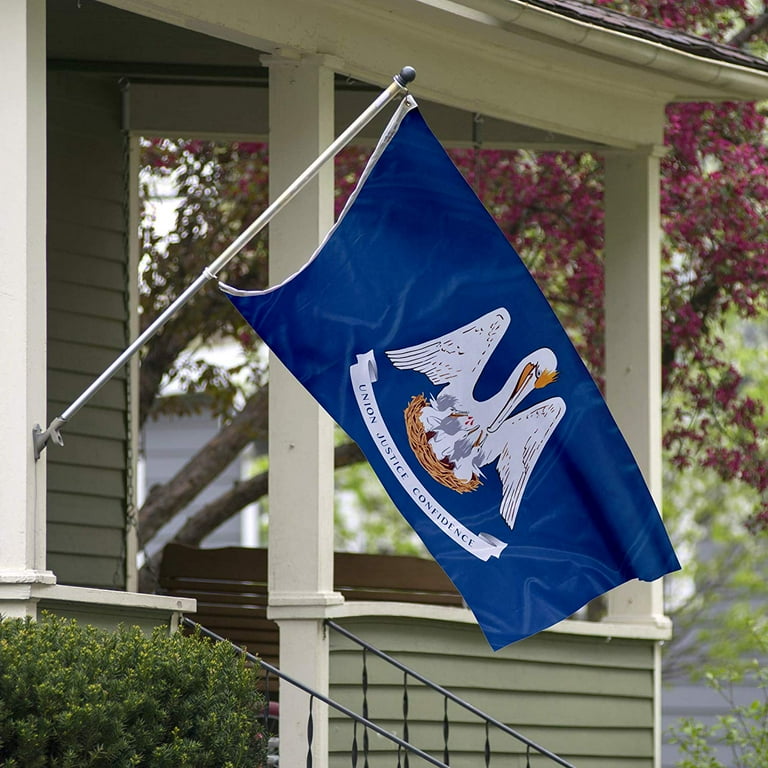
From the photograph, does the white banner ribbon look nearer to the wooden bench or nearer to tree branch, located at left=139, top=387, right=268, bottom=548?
the wooden bench

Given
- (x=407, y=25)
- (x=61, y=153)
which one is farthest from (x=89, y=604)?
(x=61, y=153)

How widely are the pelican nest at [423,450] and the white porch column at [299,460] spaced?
124cm

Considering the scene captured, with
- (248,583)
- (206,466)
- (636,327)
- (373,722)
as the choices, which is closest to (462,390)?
(373,722)

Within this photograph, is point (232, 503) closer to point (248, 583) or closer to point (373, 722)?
point (248, 583)

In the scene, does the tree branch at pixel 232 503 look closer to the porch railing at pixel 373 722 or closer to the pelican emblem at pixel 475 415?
the porch railing at pixel 373 722

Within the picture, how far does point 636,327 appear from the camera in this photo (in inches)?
337

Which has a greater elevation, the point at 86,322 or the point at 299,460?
the point at 86,322

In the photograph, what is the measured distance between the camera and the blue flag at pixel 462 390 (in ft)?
18.1

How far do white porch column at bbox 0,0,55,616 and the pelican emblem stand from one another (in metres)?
1.29

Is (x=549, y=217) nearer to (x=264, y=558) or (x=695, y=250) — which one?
(x=695, y=250)

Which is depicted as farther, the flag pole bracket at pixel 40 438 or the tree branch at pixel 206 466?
the tree branch at pixel 206 466

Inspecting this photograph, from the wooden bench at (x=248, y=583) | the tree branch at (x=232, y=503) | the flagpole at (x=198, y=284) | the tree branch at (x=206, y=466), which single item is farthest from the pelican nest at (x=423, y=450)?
the tree branch at (x=232, y=503)

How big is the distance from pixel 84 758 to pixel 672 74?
471 centimetres

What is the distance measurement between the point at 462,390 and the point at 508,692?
259 cm
